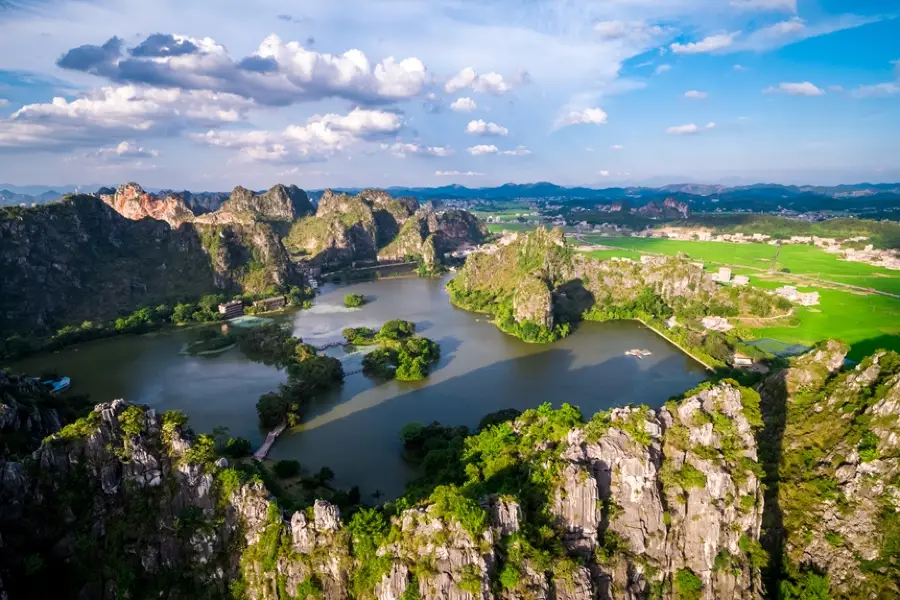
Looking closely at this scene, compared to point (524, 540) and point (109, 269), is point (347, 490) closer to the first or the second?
point (524, 540)

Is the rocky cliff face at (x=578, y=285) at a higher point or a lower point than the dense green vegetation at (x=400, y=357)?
higher

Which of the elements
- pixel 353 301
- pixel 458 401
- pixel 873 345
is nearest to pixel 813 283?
pixel 873 345

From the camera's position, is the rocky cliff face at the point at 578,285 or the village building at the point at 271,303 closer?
the rocky cliff face at the point at 578,285

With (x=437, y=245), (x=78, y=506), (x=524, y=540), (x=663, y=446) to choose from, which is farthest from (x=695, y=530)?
(x=437, y=245)

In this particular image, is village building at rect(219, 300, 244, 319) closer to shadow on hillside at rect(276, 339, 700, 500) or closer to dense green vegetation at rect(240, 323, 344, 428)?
dense green vegetation at rect(240, 323, 344, 428)

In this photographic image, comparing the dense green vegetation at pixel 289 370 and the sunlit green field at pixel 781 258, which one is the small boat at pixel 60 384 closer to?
the dense green vegetation at pixel 289 370

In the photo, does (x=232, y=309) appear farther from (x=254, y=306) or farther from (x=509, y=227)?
(x=509, y=227)

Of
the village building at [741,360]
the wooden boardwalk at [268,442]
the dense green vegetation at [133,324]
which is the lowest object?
the wooden boardwalk at [268,442]

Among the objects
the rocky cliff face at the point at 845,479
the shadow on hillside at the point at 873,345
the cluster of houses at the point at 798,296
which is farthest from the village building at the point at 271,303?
the cluster of houses at the point at 798,296
